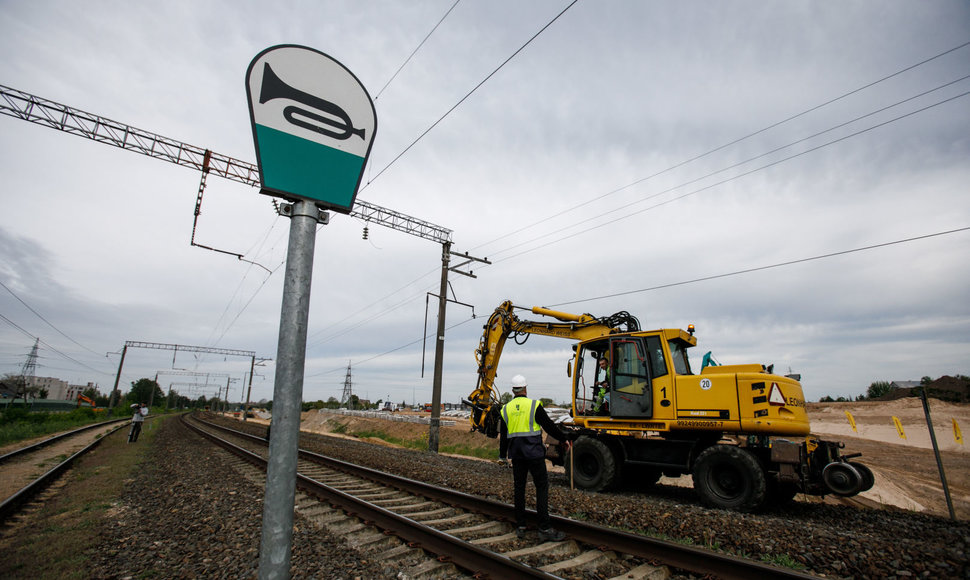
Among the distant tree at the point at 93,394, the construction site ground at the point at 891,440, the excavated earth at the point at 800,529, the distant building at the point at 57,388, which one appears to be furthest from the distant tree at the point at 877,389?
the distant building at the point at 57,388

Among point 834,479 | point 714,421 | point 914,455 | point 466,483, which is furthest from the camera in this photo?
point 914,455

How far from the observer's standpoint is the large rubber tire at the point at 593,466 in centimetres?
901

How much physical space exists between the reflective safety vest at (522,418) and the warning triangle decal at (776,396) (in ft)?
14.1

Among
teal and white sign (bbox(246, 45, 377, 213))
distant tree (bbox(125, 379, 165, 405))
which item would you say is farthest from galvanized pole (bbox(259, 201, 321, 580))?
distant tree (bbox(125, 379, 165, 405))

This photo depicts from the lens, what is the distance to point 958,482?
14953 mm

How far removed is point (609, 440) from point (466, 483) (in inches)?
126

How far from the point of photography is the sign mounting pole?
1.41 metres

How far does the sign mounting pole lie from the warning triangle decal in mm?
8118

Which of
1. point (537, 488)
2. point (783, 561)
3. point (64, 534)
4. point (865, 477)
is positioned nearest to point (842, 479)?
point (865, 477)

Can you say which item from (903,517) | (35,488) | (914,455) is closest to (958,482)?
(914,455)

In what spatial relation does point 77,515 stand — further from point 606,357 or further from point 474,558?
point 606,357

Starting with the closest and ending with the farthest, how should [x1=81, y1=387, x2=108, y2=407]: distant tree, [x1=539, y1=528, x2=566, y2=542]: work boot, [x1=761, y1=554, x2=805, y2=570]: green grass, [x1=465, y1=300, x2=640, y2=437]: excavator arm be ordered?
[x1=761, y1=554, x2=805, y2=570]: green grass < [x1=539, y1=528, x2=566, y2=542]: work boot < [x1=465, y1=300, x2=640, y2=437]: excavator arm < [x1=81, y1=387, x2=108, y2=407]: distant tree

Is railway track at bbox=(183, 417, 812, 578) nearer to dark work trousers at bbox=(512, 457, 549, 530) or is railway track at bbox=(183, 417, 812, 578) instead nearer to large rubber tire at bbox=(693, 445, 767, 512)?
dark work trousers at bbox=(512, 457, 549, 530)

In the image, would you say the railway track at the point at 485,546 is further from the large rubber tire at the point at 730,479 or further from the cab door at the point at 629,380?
the cab door at the point at 629,380
